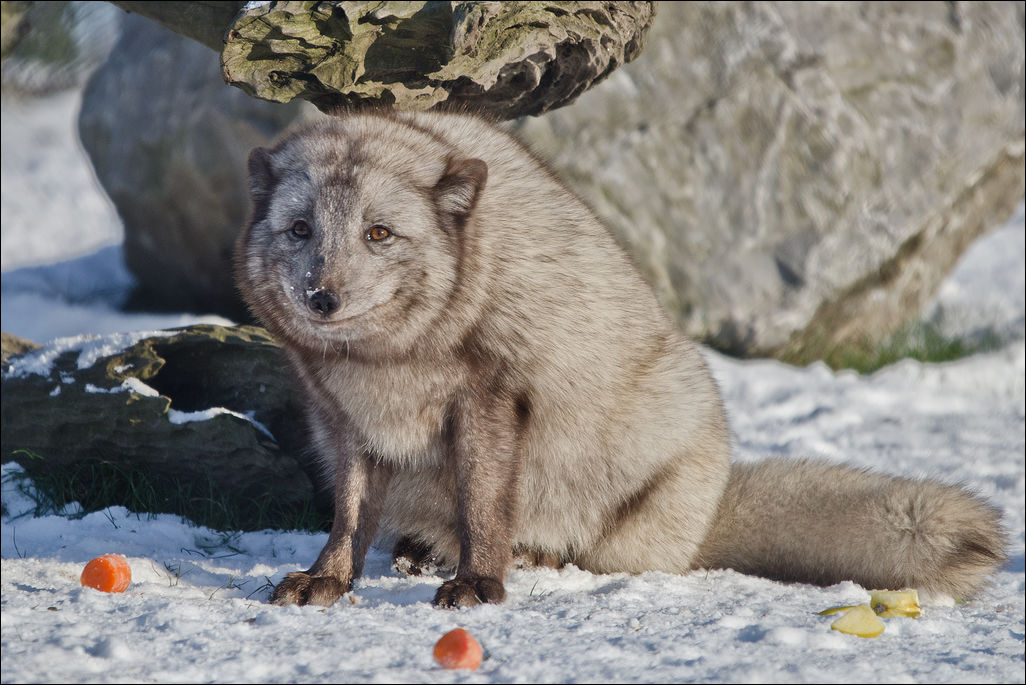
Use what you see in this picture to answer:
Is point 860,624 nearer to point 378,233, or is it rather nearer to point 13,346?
point 378,233

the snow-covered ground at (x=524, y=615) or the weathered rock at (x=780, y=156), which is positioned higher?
the weathered rock at (x=780, y=156)

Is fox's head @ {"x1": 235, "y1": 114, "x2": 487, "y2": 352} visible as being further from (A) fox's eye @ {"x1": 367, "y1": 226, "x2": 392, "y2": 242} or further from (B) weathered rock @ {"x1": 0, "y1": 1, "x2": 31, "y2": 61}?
(B) weathered rock @ {"x1": 0, "y1": 1, "x2": 31, "y2": 61}

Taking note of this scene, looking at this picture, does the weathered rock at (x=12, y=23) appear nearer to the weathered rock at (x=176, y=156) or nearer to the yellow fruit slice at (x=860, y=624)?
the weathered rock at (x=176, y=156)

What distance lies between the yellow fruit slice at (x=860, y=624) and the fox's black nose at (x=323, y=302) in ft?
5.28

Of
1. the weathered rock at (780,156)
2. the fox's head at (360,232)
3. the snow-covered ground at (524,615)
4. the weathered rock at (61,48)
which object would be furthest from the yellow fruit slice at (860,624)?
the weathered rock at (61,48)

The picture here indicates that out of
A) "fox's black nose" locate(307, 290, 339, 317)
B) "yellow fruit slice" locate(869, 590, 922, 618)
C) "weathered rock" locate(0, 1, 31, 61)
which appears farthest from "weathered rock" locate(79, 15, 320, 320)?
"yellow fruit slice" locate(869, 590, 922, 618)

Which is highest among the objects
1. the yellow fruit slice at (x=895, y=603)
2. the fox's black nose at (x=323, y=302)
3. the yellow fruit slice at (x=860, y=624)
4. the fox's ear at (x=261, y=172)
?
the fox's ear at (x=261, y=172)

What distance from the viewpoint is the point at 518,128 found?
6.61 metres

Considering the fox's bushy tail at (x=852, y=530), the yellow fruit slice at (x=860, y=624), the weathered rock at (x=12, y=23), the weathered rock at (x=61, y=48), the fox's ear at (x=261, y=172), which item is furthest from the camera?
the weathered rock at (x=61, y=48)

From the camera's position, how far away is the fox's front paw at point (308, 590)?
292cm

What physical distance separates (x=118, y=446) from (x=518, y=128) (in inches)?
141

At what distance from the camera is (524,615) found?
2.68 metres

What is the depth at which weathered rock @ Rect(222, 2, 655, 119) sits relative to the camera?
3.30m

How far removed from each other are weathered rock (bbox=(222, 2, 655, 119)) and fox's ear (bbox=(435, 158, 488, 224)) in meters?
0.55
